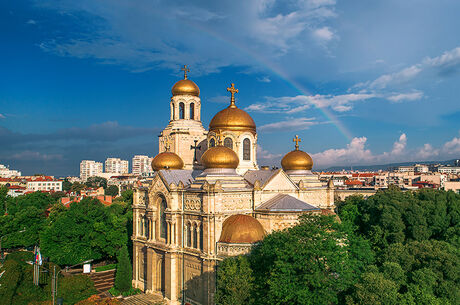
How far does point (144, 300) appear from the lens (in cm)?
3228

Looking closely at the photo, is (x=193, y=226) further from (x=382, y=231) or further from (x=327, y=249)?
(x=382, y=231)

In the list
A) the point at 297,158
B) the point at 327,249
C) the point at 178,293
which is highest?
the point at 297,158

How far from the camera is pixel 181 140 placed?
40.3 m

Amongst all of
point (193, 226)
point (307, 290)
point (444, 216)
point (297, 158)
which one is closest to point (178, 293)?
point (193, 226)

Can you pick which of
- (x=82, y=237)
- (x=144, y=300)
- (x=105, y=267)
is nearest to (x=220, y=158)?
(x=144, y=300)

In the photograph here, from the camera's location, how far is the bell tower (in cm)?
4025

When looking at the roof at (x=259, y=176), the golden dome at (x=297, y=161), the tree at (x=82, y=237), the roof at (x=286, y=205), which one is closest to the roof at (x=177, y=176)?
the roof at (x=259, y=176)

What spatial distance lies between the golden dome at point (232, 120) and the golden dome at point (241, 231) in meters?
10.3

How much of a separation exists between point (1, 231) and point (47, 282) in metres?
24.5

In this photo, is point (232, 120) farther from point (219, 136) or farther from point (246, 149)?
point (246, 149)

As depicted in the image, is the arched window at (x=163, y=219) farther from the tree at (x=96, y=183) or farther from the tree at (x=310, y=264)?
the tree at (x=96, y=183)

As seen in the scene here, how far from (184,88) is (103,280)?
21.2 m

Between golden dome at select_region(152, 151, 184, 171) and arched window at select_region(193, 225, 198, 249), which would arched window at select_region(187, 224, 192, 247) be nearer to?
arched window at select_region(193, 225, 198, 249)

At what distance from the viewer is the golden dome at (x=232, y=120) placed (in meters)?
35.4
